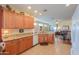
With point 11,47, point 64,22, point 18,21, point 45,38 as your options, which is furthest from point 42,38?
point 64,22

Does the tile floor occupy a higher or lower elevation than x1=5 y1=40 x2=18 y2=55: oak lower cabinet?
lower

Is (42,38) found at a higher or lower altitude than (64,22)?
lower

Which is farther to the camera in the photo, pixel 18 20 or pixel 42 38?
pixel 42 38

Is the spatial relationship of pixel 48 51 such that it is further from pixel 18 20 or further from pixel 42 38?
pixel 42 38

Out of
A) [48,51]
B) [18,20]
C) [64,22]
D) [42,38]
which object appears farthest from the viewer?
[64,22]

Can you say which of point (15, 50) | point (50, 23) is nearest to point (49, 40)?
point (15, 50)

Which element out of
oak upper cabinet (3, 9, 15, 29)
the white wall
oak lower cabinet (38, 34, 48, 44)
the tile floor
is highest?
the white wall

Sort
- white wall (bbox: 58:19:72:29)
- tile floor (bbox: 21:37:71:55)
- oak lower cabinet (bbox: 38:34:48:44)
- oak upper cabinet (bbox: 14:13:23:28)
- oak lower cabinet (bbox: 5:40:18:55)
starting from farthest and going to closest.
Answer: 1. white wall (bbox: 58:19:72:29)
2. oak lower cabinet (bbox: 38:34:48:44)
3. tile floor (bbox: 21:37:71:55)
4. oak upper cabinet (bbox: 14:13:23:28)
5. oak lower cabinet (bbox: 5:40:18:55)

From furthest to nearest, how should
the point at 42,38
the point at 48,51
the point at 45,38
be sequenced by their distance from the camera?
the point at 45,38, the point at 42,38, the point at 48,51

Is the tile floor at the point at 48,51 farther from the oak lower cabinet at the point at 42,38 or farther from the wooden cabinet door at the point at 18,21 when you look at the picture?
the oak lower cabinet at the point at 42,38

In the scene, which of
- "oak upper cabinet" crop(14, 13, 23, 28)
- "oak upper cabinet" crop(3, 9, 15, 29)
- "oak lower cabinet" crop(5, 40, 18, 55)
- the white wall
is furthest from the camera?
the white wall

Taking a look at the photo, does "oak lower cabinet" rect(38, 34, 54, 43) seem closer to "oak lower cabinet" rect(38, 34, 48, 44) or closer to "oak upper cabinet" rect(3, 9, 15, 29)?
"oak lower cabinet" rect(38, 34, 48, 44)

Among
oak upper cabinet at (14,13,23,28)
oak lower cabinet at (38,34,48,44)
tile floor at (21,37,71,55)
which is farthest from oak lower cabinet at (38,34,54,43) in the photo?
oak upper cabinet at (14,13,23,28)
